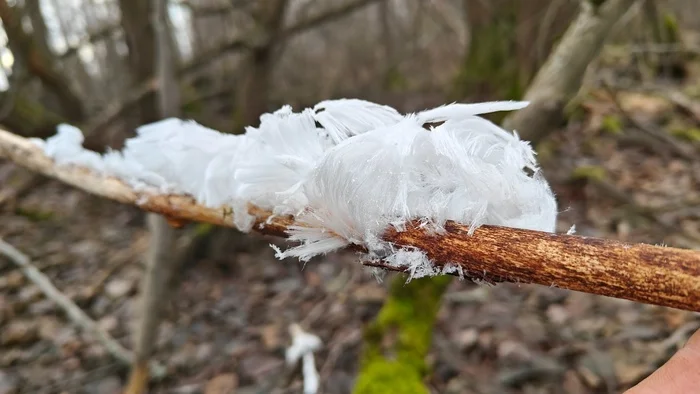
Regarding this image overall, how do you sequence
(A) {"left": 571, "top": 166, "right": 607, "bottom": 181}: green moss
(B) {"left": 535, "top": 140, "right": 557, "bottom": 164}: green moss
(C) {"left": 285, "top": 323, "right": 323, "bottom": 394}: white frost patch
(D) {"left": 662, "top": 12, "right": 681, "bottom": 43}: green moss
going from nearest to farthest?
(C) {"left": 285, "top": 323, "right": 323, "bottom": 394}: white frost patch, (A) {"left": 571, "top": 166, "right": 607, "bottom": 181}: green moss, (B) {"left": 535, "top": 140, "right": 557, "bottom": 164}: green moss, (D) {"left": 662, "top": 12, "right": 681, "bottom": 43}: green moss

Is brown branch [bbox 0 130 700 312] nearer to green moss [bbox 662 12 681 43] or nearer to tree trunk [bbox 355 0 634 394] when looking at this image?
tree trunk [bbox 355 0 634 394]

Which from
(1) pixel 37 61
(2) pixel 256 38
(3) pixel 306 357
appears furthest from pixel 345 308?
(1) pixel 37 61

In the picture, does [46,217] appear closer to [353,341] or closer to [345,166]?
[353,341]

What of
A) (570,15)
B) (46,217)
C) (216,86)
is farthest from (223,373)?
(216,86)

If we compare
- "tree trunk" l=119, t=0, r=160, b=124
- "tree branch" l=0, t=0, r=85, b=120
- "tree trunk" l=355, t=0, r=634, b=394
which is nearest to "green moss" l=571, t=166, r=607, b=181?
"tree trunk" l=355, t=0, r=634, b=394

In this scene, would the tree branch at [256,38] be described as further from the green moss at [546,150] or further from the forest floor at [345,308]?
the green moss at [546,150]

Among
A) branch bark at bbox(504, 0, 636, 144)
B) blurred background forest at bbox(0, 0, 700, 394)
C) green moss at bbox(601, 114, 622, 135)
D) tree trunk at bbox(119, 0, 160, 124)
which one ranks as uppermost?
tree trunk at bbox(119, 0, 160, 124)

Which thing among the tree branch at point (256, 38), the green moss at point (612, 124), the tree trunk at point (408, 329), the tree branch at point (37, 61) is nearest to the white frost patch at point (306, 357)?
the tree trunk at point (408, 329)
